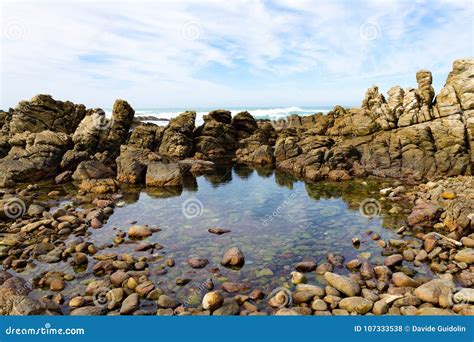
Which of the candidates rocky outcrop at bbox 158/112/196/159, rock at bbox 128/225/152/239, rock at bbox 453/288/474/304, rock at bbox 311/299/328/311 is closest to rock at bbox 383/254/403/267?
rock at bbox 453/288/474/304

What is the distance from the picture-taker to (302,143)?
4688cm

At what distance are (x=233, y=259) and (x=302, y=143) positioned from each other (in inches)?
1305

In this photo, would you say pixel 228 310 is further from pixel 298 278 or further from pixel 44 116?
pixel 44 116

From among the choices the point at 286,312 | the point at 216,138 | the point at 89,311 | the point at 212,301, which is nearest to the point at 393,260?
the point at 286,312

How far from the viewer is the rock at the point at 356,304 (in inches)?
474

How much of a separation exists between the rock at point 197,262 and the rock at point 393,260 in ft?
27.6

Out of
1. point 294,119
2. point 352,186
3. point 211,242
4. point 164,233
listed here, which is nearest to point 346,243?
point 211,242

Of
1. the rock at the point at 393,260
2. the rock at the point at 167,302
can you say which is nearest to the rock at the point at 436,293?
the rock at the point at 393,260

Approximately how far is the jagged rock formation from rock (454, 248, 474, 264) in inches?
687

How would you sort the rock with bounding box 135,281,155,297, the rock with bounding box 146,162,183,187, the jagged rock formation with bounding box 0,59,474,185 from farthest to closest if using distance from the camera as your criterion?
1. the rock with bounding box 146,162,183,187
2. the jagged rock formation with bounding box 0,59,474,185
3. the rock with bounding box 135,281,155,297

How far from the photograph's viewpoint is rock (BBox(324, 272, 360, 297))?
13.1 meters

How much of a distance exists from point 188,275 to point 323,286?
5.84 m

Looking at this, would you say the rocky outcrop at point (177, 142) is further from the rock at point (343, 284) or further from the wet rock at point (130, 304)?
the rock at point (343, 284)

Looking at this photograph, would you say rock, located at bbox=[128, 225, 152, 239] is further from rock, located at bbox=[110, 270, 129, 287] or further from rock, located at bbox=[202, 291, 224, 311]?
rock, located at bbox=[202, 291, 224, 311]
